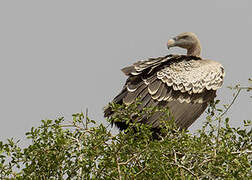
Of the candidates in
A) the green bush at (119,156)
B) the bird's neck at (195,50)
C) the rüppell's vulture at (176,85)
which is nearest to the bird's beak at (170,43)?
the bird's neck at (195,50)

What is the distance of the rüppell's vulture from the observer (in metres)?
8.89

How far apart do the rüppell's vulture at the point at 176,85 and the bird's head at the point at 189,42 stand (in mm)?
943

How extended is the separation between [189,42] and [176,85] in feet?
5.71

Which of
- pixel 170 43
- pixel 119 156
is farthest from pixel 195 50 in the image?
pixel 119 156

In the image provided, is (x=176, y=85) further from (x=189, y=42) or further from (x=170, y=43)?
(x=189, y=42)

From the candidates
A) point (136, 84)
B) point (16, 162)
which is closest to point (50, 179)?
point (16, 162)

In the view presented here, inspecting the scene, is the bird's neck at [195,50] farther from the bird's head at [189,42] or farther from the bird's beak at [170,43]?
the bird's beak at [170,43]

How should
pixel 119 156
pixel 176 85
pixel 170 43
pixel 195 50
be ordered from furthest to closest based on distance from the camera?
pixel 195 50
pixel 170 43
pixel 176 85
pixel 119 156

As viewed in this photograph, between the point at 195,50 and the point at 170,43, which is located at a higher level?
the point at 170,43

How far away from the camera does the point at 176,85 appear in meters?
9.26

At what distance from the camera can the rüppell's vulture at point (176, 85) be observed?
889 centimetres

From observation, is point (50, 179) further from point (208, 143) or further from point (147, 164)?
point (208, 143)

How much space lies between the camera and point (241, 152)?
592 cm

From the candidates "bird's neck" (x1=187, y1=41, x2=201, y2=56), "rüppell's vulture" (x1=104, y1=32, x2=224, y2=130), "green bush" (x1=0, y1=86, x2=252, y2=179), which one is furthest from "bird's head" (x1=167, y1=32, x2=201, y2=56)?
"green bush" (x1=0, y1=86, x2=252, y2=179)
